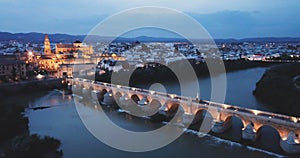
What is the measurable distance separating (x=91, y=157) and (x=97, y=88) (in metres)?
5.04

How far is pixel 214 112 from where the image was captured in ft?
20.9

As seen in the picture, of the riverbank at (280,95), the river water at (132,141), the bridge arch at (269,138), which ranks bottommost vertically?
the river water at (132,141)

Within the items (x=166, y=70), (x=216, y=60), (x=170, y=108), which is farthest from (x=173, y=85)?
(x=216, y=60)

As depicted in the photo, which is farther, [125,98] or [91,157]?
[125,98]

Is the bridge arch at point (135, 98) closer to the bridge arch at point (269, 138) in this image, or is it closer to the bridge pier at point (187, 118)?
the bridge pier at point (187, 118)

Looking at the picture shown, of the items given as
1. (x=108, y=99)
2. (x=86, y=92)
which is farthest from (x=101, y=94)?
(x=108, y=99)

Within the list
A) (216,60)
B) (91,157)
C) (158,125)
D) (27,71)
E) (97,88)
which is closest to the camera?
(91,157)

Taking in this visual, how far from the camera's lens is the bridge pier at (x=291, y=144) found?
507 centimetres

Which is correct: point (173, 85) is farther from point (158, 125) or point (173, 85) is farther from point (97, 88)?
point (158, 125)

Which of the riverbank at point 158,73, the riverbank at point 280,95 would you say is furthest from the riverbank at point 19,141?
the riverbank at point 158,73

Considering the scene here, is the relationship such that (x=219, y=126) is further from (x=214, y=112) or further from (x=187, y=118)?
(x=187, y=118)

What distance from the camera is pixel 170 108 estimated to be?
24.7 ft

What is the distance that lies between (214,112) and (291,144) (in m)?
1.70

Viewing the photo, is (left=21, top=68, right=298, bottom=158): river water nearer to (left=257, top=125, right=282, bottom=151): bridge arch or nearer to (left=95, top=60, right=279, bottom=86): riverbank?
(left=257, top=125, right=282, bottom=151): bridge arch
